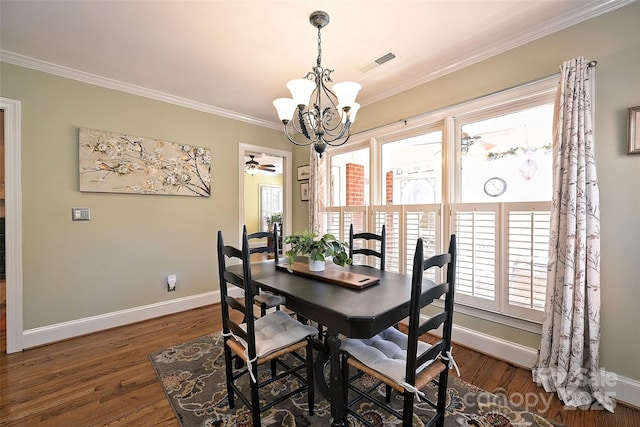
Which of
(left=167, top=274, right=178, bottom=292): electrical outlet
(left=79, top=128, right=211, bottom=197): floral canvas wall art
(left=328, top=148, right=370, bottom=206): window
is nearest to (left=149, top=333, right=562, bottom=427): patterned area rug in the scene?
(left=167, top=274, right=178, bottom=292): electrical outlet

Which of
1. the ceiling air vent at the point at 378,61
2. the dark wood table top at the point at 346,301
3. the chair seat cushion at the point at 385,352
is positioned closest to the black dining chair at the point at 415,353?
the chair seat cushion at the point at 385,352

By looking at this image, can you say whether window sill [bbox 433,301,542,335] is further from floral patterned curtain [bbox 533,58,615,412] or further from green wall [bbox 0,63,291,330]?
green wall [bbox 0,63,291,330]

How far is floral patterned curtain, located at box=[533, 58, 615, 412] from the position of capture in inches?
68.0

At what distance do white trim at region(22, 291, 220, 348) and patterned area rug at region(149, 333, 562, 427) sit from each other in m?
1.18

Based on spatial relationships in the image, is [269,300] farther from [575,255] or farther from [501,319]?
[575,255]

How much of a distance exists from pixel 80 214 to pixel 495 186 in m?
3.93

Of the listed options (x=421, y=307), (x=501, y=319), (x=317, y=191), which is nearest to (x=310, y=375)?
(x=421, y=307)

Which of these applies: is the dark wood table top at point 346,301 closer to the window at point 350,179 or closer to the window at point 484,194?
the window at point 484,194

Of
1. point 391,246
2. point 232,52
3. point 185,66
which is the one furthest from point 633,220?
point 185,66

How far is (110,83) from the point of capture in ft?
9.22

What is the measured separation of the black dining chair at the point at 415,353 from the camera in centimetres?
117

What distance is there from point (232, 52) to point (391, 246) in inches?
95.8

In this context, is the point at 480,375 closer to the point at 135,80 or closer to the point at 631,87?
the point at 631,87

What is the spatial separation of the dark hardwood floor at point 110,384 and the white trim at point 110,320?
3.2 inches
